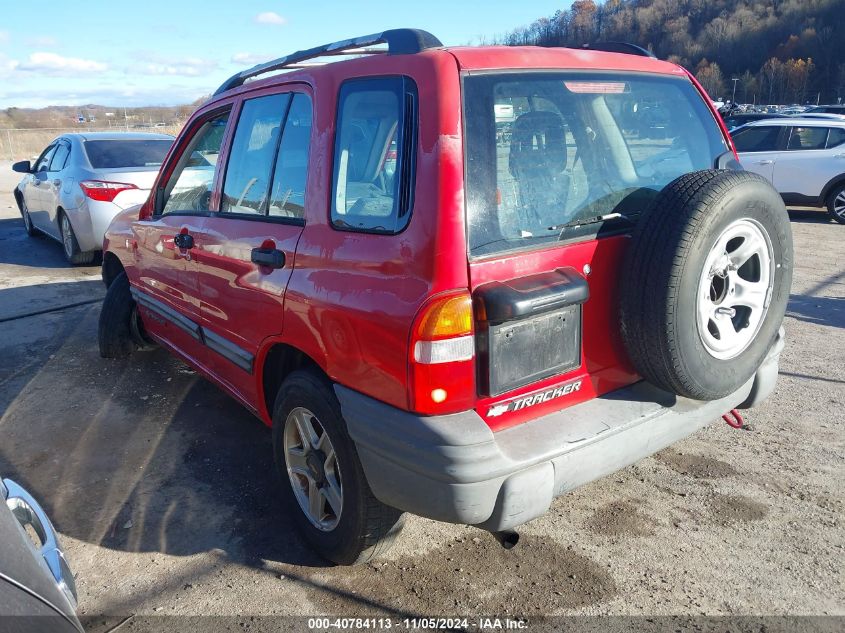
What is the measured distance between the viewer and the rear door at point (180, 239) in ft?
11.8

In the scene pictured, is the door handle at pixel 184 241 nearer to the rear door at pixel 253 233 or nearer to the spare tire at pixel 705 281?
the rear door at pixel 253 233

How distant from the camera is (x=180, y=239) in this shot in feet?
11.8

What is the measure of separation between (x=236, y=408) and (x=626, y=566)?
2653mm

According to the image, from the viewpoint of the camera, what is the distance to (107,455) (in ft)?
12.3

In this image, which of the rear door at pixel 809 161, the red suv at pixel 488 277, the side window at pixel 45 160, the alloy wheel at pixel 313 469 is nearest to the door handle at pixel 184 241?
the red suv at pixel 488 277

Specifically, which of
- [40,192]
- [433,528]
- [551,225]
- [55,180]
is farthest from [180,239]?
[40,192]

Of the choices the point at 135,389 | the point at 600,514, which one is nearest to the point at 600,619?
the point at 600,514

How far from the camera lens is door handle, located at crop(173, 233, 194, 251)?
3.53 metres

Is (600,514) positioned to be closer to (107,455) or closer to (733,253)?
(733,253)

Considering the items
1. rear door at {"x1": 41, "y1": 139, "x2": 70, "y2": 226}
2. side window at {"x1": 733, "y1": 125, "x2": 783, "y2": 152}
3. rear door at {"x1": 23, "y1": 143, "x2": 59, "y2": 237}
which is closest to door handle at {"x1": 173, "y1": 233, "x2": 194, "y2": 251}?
rear door at {"x1": 41, "y1": 139, "x2": 70, "y2": 226}

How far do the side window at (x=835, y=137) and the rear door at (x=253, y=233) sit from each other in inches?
428

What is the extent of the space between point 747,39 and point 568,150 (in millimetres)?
108250

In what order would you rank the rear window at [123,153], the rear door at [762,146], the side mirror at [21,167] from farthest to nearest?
the rear door at [762,146], the side mirror at [21,167], the rear window at [123,153]

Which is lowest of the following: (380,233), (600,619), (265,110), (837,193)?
(600,619)
